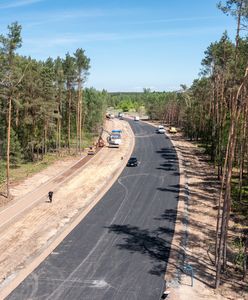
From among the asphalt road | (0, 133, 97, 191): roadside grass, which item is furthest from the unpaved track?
(0, 133, 97, 191): roadside grass

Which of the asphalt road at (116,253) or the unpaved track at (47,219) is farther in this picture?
the unpaved track at (47,219)

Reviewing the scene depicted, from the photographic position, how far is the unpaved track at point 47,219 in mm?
25984

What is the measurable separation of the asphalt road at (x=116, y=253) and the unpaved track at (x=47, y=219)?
1190 millimetres

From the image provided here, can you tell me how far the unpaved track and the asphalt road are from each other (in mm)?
1190

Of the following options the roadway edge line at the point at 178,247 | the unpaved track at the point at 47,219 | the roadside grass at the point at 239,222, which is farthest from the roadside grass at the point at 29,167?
the roadside grass at the point at 239,222

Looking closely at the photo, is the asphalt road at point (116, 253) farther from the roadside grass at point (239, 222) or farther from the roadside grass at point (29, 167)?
the roadside grass at point (29, 167)

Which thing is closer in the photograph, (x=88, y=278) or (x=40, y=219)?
(x=88, y=278)

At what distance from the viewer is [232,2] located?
23891mm

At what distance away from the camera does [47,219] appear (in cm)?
3478

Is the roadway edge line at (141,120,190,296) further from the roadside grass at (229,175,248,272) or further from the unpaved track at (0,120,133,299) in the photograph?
the unpaved track at (0,120,133,299)

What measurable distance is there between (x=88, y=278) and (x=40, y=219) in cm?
1252

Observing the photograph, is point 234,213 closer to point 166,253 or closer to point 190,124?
point 166,253

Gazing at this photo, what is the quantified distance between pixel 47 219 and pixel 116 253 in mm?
9558

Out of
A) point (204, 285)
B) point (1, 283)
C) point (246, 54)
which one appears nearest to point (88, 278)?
point (1, 283)
